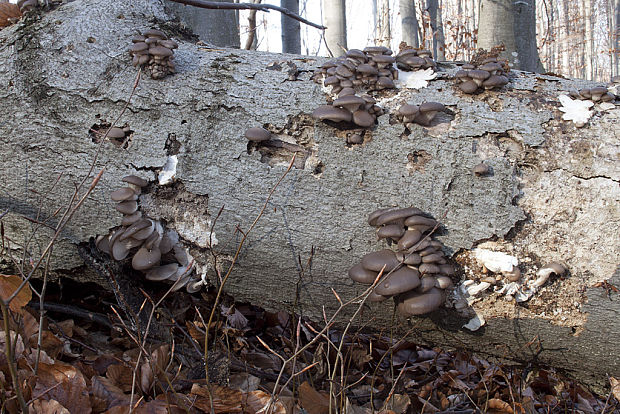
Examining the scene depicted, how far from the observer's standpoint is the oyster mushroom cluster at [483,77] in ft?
7.66

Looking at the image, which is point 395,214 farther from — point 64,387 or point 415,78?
point 64,387

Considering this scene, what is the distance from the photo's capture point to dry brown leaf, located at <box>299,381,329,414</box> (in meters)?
1.98

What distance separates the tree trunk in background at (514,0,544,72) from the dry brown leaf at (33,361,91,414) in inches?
242

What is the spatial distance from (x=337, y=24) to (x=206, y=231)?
39.5 feet

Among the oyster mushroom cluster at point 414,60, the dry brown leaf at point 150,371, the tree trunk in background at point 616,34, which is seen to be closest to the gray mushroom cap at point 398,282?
the dry brown leaf at point 150,371

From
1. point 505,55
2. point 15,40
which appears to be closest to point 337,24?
point 505,55

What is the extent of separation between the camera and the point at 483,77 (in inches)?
91.8

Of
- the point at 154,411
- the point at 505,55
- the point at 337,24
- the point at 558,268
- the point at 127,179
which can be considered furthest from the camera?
the point at 337,24

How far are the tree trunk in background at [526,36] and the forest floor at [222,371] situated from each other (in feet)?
14.5

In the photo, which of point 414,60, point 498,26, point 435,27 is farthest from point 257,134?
point 435,27

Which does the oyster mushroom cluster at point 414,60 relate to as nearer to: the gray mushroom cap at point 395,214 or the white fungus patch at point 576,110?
the white fungus patch at point 576,110

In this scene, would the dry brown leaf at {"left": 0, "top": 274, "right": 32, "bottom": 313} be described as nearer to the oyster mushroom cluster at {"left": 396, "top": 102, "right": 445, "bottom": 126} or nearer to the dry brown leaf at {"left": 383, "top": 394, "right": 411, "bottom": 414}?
the dry brown leaf at {"left": 383, "top": 394, "right": 411, "bottom": 414}

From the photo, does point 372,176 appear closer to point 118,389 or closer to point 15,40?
point 118,389

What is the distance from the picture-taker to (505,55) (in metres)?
5.89
